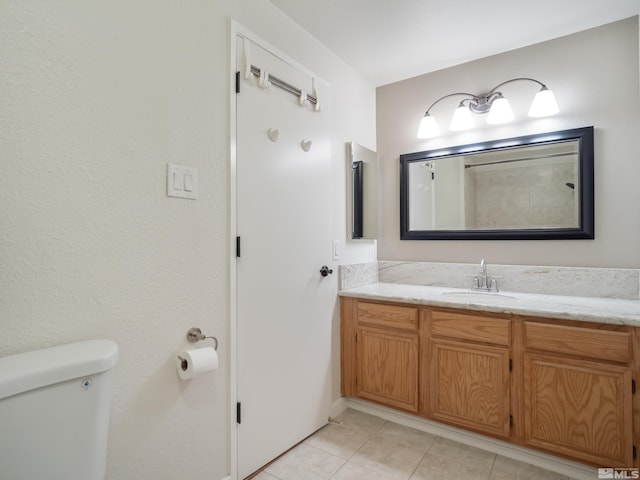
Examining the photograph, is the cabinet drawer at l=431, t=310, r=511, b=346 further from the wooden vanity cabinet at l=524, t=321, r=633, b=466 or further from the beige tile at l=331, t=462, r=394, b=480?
the beige tile at l=331, t=462, r=394, b=480

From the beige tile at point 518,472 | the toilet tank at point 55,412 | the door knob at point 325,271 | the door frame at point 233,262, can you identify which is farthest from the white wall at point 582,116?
the toilet tank at point 55,412

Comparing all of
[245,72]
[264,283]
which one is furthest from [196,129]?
[264,283]

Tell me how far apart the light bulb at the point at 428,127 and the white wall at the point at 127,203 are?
4.55ft

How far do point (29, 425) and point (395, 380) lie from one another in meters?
1.75

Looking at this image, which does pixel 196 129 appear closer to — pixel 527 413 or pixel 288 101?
pixel 288 101

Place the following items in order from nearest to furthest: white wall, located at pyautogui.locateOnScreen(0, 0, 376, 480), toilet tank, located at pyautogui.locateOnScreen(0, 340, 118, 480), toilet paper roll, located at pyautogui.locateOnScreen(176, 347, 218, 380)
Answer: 1. toilet tank, located at pyautogui.locateOnScreen(0, 340, 118, 480)
2. white wall, located at pyautogui.locateOnScreen(0, 0, 376, 480)
3. toilet paper roll, located at pyautogui.locateOnScreen(176, 347, 218, 380)

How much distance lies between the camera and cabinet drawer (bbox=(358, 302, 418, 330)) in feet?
6.56

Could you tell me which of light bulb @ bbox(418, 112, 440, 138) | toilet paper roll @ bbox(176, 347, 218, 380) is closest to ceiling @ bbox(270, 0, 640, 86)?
light bulb @ bbox(418, 112, 440, 138)

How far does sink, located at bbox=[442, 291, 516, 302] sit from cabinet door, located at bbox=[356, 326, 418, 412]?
36cm

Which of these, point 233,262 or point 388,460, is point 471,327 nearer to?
point 388,460

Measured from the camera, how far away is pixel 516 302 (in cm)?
182

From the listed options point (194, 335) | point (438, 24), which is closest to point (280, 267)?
point (194, 335)

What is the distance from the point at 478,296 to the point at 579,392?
26.9 inches

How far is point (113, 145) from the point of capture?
113 cm
